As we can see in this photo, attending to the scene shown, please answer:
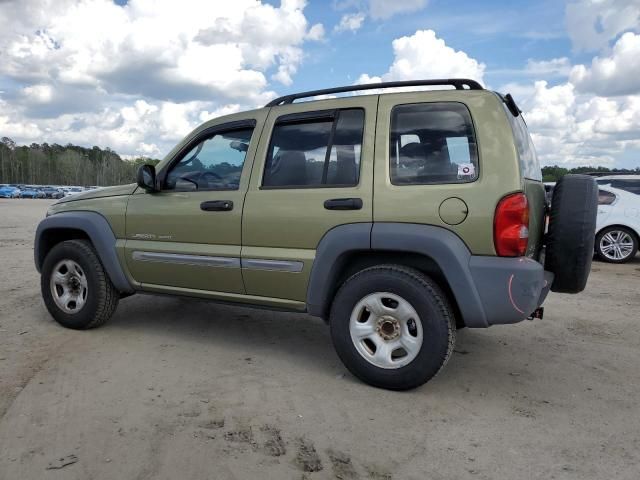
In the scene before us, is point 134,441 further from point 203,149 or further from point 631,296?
point 631,296

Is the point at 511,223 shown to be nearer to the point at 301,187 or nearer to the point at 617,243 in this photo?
the point at 301,187

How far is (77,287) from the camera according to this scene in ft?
16.0

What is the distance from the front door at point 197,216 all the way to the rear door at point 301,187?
0.14 m

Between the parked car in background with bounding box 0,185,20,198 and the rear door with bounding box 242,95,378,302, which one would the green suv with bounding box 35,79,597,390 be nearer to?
the rear door with bounding box 242,95,378,302

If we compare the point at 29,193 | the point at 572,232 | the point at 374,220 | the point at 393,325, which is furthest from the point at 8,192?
the point at 572,232

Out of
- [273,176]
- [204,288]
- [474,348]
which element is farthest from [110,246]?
[474,348]

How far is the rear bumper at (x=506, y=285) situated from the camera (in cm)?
315

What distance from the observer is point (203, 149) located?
445 centimetres

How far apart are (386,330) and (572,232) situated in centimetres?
144

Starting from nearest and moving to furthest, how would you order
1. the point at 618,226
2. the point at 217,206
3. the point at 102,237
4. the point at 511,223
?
the point at 511,223 < the point at 217,206 < the point at 102,237 < the point at 618,226

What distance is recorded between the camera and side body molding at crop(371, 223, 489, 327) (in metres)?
3.24

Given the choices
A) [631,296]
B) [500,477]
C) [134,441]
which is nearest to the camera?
[500,477]

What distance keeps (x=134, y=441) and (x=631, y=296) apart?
6.18 m

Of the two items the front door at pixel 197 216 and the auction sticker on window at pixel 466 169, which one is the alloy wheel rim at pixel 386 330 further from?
the front door at pixel 197 216
